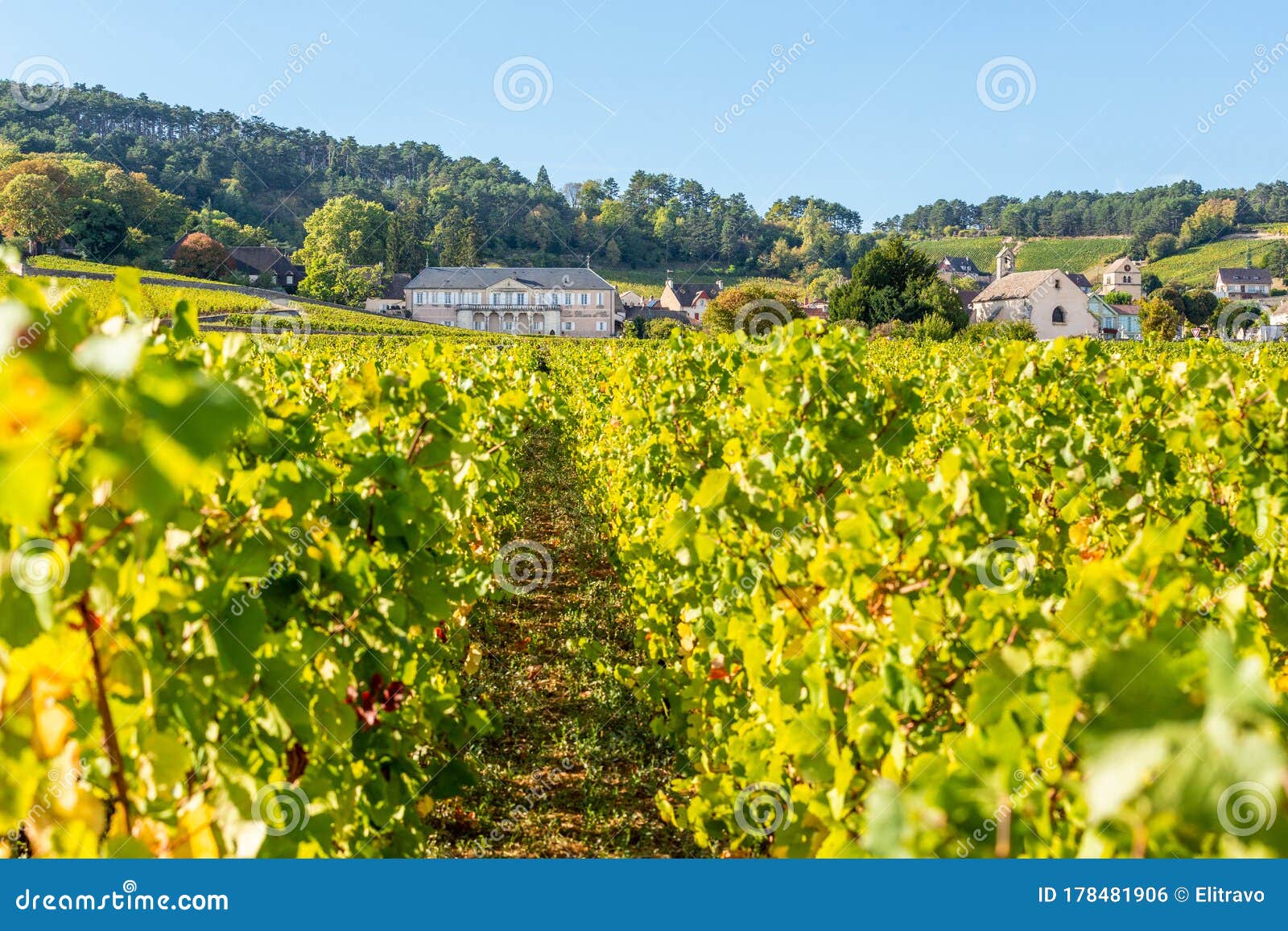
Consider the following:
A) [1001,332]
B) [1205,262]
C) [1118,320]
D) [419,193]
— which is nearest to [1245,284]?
[1205,262]

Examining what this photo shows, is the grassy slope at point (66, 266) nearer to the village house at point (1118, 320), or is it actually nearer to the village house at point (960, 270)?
Result: the village house at point (1118, 320)

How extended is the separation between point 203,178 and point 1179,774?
105 m

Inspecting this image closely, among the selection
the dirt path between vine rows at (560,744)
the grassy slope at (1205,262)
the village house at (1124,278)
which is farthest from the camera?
the grassy slope at (1205,262)

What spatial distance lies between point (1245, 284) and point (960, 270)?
2828 cm

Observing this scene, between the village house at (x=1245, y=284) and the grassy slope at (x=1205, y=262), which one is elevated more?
the grassy slope at (x=1205, y=262)

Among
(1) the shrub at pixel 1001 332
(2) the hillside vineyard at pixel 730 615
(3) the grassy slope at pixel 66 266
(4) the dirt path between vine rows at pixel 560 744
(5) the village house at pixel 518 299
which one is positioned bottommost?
(4) the dirt path between vine rows at pixel 560 744

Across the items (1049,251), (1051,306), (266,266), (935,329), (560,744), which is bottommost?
(560,744)

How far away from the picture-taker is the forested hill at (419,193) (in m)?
94.4

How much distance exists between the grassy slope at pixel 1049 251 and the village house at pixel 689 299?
3850 centimetres

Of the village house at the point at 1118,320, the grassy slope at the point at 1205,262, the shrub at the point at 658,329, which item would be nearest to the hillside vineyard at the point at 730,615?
the shrub at the point at 658,329

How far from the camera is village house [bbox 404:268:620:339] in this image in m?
76.9

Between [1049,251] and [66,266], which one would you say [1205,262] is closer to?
[1049,251]

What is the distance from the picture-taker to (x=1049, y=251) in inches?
4621

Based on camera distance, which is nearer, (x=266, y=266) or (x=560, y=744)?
(x=560, y=744)
